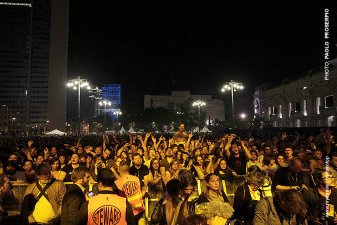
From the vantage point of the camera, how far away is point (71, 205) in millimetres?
4840

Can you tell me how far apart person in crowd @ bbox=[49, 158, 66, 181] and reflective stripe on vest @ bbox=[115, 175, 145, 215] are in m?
2.43

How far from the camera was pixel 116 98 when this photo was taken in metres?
144

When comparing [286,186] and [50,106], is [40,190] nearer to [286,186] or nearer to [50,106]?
[286,186]

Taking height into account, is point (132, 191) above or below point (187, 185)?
below

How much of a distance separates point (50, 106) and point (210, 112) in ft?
217

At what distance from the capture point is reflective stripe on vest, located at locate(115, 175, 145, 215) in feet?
19.9

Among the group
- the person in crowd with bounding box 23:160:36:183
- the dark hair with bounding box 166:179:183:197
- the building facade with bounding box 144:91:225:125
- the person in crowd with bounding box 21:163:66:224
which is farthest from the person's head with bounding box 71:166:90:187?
the building facade with bounding box 144:91:225:125

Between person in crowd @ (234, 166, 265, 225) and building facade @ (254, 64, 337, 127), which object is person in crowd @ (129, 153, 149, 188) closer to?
person in crowd @ (234, 166, 265, 225)

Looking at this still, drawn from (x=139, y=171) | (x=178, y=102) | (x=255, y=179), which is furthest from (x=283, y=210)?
(x=178, y=102)

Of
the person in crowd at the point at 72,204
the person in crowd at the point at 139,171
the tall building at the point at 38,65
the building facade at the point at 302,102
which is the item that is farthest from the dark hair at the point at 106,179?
the tall building at the point at 38,65

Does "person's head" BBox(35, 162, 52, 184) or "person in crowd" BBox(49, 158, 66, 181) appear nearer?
"person's head" BBox(35, 162, 52, 184)

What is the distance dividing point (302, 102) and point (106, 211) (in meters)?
53.9

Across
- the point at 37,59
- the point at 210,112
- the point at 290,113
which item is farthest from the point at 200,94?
the point at 37,59

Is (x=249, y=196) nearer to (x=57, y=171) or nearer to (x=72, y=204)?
(x=72, y=204)
